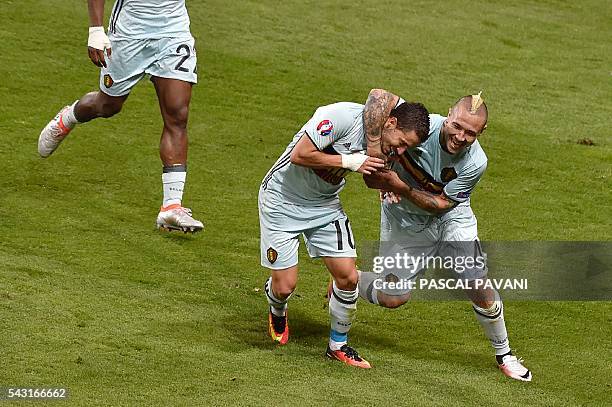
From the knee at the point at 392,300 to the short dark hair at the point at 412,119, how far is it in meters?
1.28

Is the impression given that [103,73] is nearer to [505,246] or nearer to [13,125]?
[13,125]

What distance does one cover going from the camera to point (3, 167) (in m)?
9.48

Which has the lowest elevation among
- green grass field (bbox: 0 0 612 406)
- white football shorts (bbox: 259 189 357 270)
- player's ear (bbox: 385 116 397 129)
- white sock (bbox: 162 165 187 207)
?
green grass field (bbox: 0 0 612 406)

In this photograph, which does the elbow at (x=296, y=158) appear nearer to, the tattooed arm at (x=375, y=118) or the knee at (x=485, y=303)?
the tattooed arm at (x=375, y=118)

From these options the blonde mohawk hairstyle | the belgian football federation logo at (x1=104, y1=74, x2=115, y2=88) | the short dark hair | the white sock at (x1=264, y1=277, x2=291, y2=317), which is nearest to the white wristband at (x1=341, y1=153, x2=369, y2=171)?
the short dark hair

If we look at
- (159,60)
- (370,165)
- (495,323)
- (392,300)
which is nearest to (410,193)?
(370,165)

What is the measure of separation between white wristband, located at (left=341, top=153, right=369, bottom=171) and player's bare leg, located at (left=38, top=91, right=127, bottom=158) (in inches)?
105

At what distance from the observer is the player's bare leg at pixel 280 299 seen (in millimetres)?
6805

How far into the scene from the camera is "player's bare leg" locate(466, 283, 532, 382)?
6828 millimetres

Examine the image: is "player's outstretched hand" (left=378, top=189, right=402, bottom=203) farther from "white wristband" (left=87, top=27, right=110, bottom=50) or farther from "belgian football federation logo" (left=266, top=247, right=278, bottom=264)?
"white wristband" (left=87, top=27, right=110, bottom=50)

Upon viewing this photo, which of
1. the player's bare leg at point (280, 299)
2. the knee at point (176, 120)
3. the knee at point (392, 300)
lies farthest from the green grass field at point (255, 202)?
the knee at point (176, 120)

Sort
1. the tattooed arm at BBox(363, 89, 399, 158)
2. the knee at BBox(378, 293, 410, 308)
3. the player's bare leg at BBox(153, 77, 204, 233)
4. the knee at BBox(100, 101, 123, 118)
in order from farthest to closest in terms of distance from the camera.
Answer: the knee at BBox(100, 101, 123, 118) → the player's bare leg at BBox(153, 77, 204, 233) → the knee at BBox(378, 293, 410, 308) → the tattooed arm at BBox(363, 89, 399, 158)

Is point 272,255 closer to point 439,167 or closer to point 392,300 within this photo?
point 392,300

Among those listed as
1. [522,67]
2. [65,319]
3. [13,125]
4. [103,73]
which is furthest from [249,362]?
[522,67]
